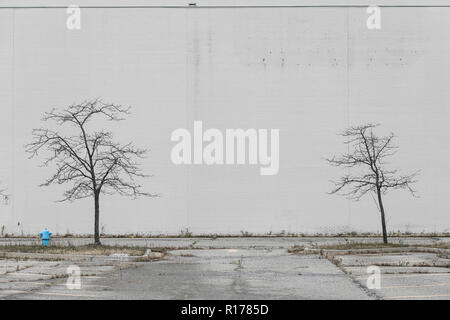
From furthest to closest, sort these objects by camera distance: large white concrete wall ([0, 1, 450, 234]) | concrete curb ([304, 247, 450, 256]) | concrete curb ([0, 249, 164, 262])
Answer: large white concrete wall ([0, 1, 450, 234]) < concrete curb ([304, 247, 450, 256]) < concrete curb ([0, 249, 164, 262])

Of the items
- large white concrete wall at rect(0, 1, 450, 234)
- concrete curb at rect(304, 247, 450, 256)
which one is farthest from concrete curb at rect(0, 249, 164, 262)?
large white concrete wall at rect(0, 1, 450, 234)

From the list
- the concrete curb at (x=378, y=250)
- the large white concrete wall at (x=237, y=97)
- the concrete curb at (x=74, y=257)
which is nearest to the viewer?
the concrete curb at (x=74, y=257)

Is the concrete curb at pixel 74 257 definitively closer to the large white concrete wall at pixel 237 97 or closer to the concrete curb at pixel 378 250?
the concrete curb at pixel 378 250

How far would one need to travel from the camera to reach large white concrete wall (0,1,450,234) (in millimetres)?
26453

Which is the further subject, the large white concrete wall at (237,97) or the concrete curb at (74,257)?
the large white concrete wall at (237,97)

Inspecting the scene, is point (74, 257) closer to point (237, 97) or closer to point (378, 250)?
point (378, 250)

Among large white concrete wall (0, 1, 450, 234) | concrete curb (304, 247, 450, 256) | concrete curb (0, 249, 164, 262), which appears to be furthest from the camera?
large white concrete wall (0, 1, 450, 234)

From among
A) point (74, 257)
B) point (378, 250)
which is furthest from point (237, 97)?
point (74, 257)

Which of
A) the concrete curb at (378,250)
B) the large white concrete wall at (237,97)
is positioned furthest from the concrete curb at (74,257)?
the large white concrete wall at (237,97)

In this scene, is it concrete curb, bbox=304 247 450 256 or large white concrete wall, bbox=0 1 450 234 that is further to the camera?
large white concrete wall, bbox=0 1 450 234

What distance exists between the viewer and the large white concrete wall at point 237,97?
26453 mm

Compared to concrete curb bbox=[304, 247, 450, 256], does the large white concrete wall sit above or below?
above

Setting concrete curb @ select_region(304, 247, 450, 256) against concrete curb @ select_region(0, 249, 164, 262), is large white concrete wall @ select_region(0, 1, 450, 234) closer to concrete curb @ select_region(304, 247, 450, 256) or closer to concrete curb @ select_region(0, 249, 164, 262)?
concrete curb @ select_region(304, 247, 450, 256)

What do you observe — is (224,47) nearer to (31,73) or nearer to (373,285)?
(31,73)
